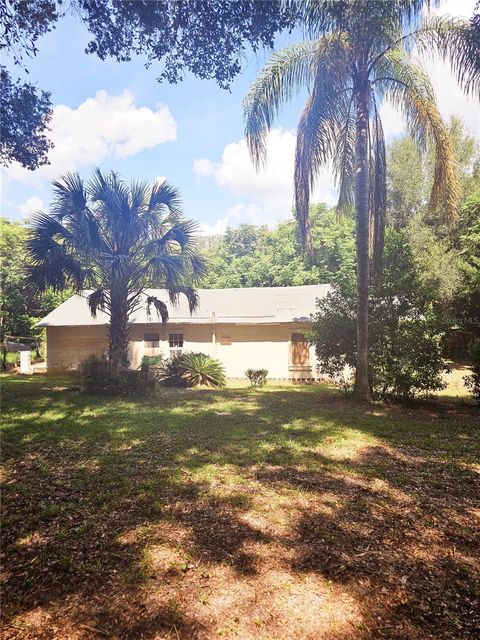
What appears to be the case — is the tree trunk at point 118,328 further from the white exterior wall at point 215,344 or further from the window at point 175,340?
the window at point 175,340

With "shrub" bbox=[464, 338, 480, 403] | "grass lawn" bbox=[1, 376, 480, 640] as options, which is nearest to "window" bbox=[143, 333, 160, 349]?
"grass lawn" bbox=[1, 376, 480, 640]

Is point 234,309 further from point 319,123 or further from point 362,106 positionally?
point 362,106

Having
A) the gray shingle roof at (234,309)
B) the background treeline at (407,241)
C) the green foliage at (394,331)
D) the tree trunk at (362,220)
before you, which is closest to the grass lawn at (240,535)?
the green foliage at (394,331)

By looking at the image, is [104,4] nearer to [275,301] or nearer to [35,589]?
[35,589]

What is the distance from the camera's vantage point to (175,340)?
17.7 meters

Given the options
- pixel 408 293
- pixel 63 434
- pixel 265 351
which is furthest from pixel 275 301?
pixel 63 434

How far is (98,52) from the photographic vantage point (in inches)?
218

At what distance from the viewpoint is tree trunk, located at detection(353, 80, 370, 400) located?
31.5ft

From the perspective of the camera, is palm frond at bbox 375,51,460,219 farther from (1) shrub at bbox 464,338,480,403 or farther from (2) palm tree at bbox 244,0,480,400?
(1) shrub at bbox 464,338,480,403

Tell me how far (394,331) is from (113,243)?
8.72 metres

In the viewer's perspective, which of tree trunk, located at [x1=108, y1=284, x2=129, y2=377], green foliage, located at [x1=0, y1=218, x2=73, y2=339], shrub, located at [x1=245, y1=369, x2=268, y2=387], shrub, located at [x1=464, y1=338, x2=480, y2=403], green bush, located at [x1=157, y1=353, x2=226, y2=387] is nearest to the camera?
shrub, located at [x1=464, y1=338, x2=480, y2=403]

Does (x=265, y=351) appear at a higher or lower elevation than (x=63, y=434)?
higher

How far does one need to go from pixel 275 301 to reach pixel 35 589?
16842mm

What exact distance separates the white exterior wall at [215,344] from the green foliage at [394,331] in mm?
5675
